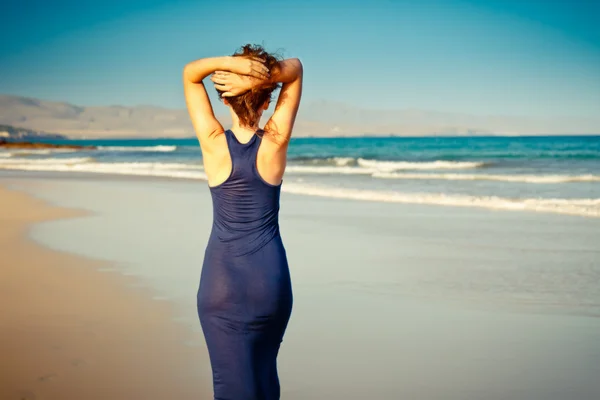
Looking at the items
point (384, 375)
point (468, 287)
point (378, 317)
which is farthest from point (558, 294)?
point (384, 375)

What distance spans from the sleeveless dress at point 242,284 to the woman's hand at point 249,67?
0.25m

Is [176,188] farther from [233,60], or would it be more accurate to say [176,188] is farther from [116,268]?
[233,60]

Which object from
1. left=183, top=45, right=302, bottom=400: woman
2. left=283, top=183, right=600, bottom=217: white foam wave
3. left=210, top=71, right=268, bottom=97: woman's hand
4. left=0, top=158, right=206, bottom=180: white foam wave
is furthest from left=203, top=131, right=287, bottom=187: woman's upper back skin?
left=0, top=158, right=206, bottom=180: white foam wave

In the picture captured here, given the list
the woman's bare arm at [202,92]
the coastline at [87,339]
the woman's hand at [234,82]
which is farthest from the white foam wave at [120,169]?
the woman's hand at [234,82]

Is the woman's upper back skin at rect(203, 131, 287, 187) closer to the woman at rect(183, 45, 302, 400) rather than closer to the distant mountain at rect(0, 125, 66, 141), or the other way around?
the woman at rect(183, 45, 302, 400)

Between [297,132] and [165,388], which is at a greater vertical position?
[297,132]

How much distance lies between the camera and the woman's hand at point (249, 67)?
93.3 inches

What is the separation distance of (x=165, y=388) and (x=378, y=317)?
7.17ft

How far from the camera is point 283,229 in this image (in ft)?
34.1

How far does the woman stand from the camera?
249cm

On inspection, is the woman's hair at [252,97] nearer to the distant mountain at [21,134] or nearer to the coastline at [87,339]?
the coastline at [87,339]

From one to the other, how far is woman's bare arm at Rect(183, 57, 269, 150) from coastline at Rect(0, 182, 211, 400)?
2.07 meters

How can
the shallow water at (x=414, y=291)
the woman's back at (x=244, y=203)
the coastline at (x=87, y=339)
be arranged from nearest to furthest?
the woman's back at (x=244, y=203) < the coastline at (x=87, y=339) < the shallow water at (x=414, y=291)

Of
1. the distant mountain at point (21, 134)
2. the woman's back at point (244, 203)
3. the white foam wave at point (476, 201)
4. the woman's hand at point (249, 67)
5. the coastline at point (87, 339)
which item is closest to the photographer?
the woman's hand at point (249, 67)
